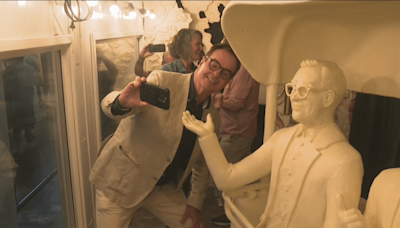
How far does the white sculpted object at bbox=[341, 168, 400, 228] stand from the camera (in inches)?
34.3

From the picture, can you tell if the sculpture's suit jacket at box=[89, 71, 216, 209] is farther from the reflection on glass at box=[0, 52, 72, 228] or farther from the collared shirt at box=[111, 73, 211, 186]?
the reflection on glass at box=[0, 52, 72, 228]

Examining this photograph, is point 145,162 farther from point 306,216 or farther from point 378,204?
point 378,204

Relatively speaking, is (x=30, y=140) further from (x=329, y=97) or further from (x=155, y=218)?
(x=329, y=97)

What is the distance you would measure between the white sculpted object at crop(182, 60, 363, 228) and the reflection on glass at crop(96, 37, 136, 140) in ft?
5.37

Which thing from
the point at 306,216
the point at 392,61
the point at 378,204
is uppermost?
the point at 392,61

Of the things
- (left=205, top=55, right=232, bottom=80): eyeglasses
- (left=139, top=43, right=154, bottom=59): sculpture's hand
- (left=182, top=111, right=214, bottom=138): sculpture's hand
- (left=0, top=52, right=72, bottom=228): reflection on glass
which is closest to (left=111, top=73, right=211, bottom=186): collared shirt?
(left=205, top=55, right=232, bottom=80): eyeglasses

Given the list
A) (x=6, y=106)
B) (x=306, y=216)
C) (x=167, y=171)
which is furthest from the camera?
(x=167, y=171)

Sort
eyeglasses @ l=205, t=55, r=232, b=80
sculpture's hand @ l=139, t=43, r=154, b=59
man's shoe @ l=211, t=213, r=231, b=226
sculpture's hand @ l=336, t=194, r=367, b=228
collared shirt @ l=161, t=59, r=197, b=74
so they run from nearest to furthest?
sculpture's hand @ l=336, t=194, r=367, b=228 < eyeglasses @ l=205, t=55, r=232, b=80 < collared shirt @ l=161, t=59, r=197, b=74 < man's shoe @ l=211, t=213, r=231, b=226 < sculpture's hand @ l=139, t=43, r=154, b=59

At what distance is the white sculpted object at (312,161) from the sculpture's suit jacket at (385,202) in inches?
2.0

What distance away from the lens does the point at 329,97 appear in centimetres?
107

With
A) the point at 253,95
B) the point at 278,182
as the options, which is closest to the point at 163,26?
the point at 253,95

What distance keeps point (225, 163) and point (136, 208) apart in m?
0.71

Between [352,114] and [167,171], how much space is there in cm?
104

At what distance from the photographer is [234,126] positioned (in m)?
2.49
